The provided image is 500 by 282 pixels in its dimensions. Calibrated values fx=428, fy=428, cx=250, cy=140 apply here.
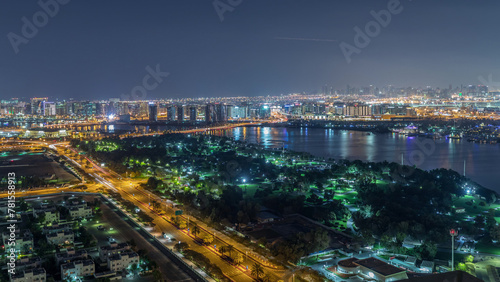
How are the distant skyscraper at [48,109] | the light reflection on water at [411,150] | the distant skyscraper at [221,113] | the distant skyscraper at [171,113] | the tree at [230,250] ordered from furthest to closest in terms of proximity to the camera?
1. the distant skyscraper at [48,109]
2. the distant skyscraper at [171,113]
3. the distant skyscraper at [221,113]
4. the light reflection on water at [411,150]
5. the tree at [230,250]

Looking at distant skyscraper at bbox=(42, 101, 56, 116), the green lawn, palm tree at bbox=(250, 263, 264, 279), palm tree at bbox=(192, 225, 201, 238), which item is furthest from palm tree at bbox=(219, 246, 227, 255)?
distant skyscraper at bbox=(42, 101, 56, 116)

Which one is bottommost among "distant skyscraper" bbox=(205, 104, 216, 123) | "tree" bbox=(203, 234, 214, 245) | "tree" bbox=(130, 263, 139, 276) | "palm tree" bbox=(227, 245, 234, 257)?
"tree" bbox=(130, 263, 139, 276)

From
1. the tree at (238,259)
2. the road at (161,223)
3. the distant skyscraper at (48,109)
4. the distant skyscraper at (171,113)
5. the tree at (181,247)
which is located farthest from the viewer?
the distant skyscraper at (48,109)

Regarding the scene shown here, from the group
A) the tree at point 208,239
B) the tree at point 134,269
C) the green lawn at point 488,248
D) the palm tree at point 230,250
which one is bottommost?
the green lawn at point 488,248

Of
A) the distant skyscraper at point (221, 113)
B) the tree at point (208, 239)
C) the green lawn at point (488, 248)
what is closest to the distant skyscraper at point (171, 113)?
the distant skyscraper at point (221, 113)

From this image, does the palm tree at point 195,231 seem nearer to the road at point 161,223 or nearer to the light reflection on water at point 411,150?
the road at point 161,223

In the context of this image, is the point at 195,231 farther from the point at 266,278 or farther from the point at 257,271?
the point at 266,278

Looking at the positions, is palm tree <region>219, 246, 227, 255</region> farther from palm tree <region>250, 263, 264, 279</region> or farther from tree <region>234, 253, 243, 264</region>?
palm tree <region>250, 263, 264, 279</region>

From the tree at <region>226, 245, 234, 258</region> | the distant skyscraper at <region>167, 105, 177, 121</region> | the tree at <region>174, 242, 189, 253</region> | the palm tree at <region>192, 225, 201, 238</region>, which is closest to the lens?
the tree at <region>226, 245, 234, 258</region>

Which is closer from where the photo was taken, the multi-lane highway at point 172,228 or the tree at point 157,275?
the tree at point 157,275
